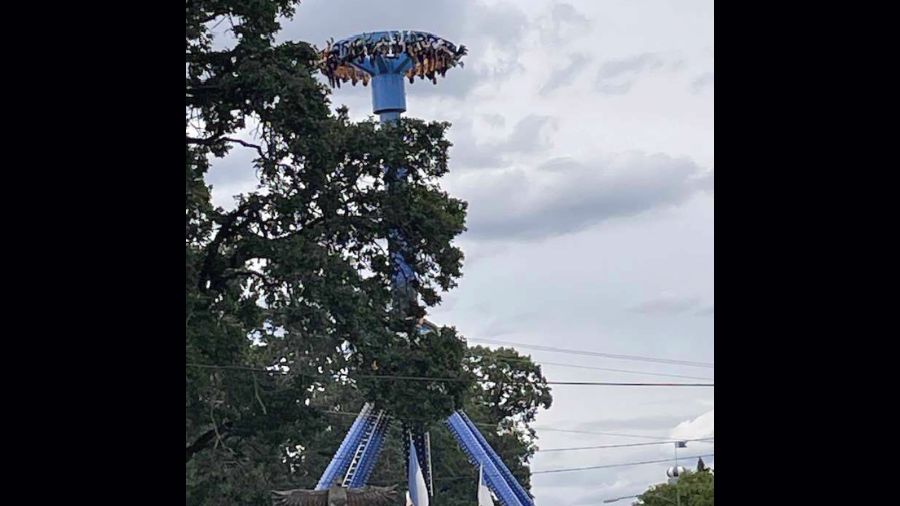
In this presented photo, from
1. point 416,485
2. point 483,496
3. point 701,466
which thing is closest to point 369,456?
point 483,496

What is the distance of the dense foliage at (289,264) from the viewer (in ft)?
35.9

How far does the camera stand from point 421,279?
38.3ft

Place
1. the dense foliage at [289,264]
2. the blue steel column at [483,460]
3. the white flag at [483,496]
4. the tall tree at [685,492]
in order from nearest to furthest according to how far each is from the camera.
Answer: the dense foliage at [289,264] → the white flag at [483,496] → the blue steel column at [483,460] → the tall tree at [685,492]

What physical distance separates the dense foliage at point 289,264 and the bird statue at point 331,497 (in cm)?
18

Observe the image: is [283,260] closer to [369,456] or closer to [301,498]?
[301,498]

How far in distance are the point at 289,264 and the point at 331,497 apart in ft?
6.68

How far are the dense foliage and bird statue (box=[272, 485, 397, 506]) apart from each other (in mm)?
183

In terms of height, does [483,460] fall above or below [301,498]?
above

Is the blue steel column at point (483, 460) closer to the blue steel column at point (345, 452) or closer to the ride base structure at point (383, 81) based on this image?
the ride base structure at point (383, 81)

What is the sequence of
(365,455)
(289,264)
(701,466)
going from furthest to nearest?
(701,466), (365,455), (289,264)

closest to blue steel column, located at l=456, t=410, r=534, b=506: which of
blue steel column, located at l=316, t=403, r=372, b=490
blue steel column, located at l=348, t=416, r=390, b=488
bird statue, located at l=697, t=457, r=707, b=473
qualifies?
blue steel column, located at l=348, t=416, r=390, b=488

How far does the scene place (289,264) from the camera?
11.0 meters

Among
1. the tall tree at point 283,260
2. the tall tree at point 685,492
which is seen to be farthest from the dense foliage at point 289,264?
the tall tree at point 685,492
